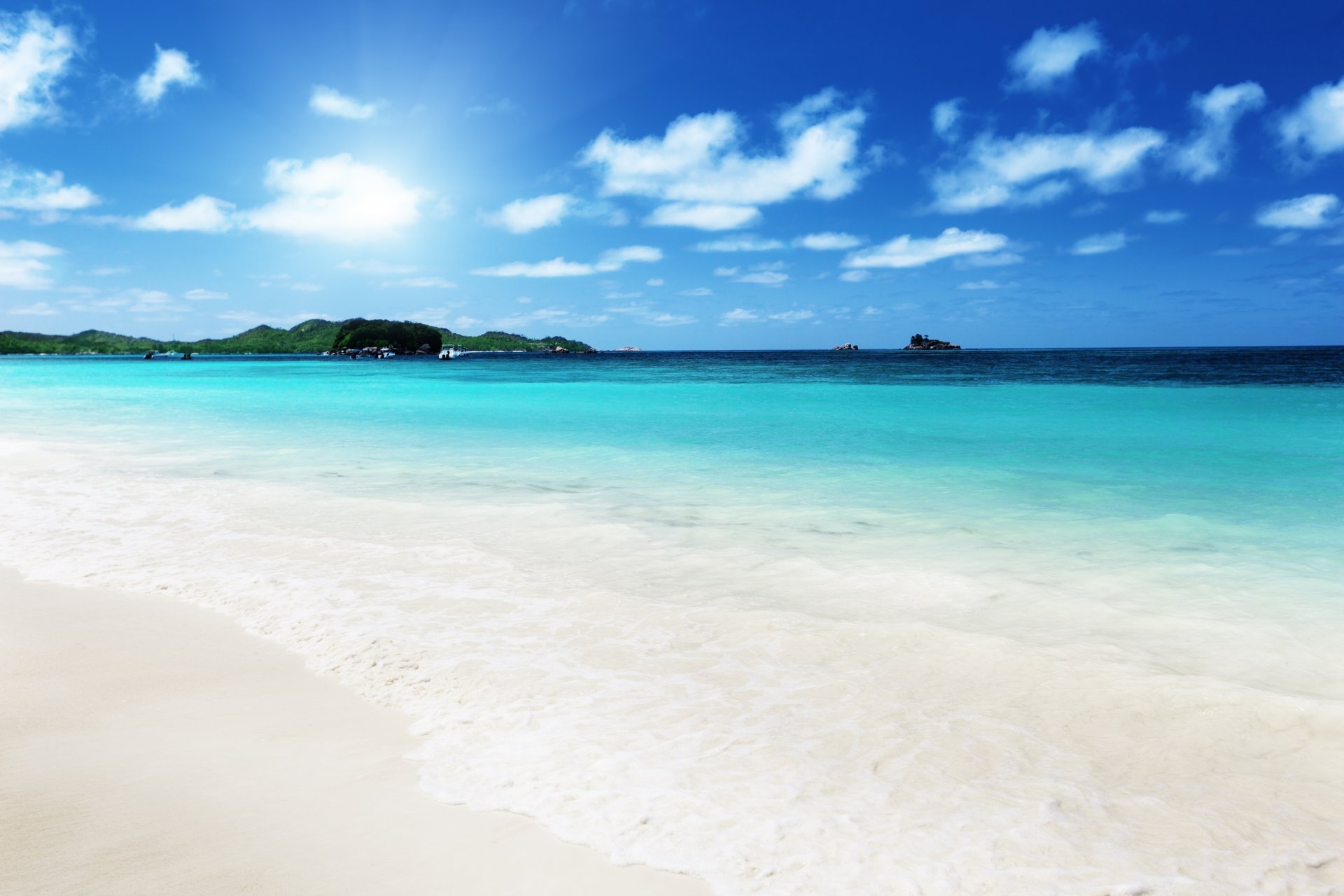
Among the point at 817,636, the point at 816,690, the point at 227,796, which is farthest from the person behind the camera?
the point at 817,636

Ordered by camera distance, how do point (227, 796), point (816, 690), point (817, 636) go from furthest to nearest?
point (817, 636), point (816, 690), point (227, 796)

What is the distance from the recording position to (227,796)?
3.70 metres

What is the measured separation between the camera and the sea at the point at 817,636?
11.6 ft

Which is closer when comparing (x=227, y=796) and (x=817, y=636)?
(x=227, y=796)

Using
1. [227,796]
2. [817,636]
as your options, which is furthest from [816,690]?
[227,796]

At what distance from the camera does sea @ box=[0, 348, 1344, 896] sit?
139 inches

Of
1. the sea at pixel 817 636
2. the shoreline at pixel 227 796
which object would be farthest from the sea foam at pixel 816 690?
the shoreline at pixel 227 796

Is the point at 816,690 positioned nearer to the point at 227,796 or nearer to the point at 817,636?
the point at 817,636

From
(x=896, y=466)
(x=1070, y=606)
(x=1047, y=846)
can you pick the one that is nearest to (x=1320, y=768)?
(x=1047, y=846)

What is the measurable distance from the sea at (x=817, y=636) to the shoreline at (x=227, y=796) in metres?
0.23

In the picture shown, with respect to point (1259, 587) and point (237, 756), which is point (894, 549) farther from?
point (237, 756)

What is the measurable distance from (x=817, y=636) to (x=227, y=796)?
4.17 metres

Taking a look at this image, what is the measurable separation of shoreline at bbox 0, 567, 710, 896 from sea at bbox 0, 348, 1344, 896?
0.77 feet

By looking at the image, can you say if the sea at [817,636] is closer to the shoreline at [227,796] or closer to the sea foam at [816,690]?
the sea foam at [816,690]
